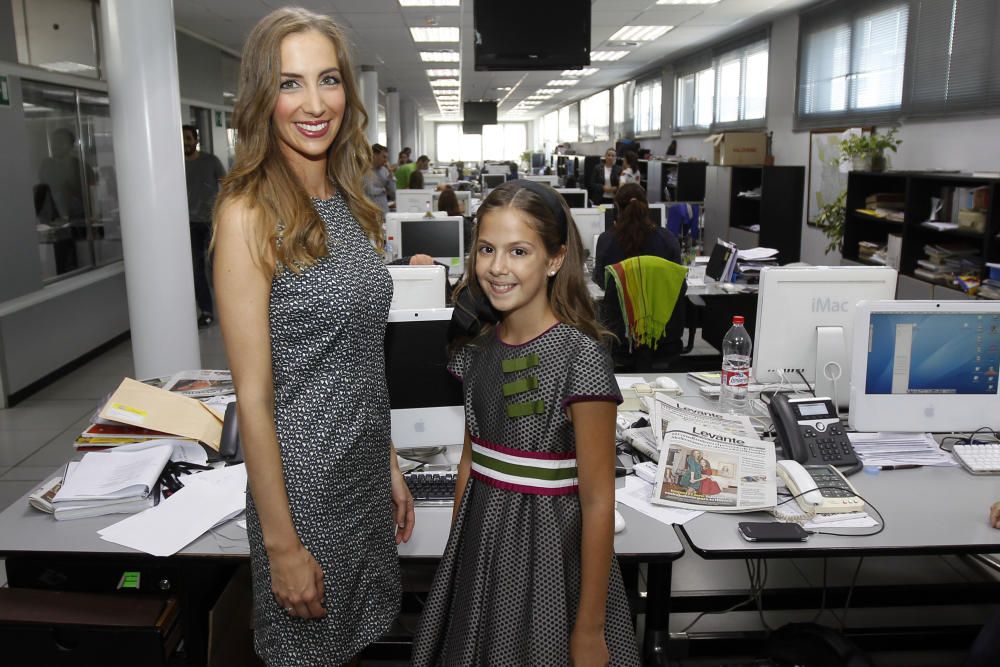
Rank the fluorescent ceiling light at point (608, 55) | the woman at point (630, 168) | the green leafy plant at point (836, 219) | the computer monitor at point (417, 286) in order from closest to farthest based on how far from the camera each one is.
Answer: the computer monitor at point (417, 286)
the green leafy plant at point (836, 219)
the woman at point (630, 168)
the fluorescent ceiling light at point (608, 55)

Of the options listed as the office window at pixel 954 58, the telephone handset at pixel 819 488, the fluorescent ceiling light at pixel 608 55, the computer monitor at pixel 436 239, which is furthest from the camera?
the fluorescent ceiling light at pixel 608 55

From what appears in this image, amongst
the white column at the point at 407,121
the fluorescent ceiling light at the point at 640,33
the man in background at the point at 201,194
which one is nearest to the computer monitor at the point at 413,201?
the man in background at the point at 201,194

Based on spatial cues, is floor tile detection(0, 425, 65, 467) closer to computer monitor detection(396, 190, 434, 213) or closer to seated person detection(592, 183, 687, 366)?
seated person detection(592, 183, 687, 366)

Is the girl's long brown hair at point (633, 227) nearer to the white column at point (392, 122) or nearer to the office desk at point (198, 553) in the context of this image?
the office desk at point (198, 553)

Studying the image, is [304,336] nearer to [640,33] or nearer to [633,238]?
[633,238]

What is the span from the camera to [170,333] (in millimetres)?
3891

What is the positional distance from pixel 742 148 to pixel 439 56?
16.0 feet

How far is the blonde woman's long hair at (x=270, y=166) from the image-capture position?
1183mm

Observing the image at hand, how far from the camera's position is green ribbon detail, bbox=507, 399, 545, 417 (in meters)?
1.40

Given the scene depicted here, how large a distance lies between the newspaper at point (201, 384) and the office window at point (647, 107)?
12046 mm

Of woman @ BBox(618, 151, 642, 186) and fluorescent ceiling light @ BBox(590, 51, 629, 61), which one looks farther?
fluorescent ceiling light @ BBox(590, 51, 629, 61)

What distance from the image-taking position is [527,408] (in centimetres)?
141

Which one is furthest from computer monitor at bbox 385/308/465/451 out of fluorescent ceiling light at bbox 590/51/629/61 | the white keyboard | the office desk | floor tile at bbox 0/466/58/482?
fluorescent ceiling light at bbox 590/51/629/61

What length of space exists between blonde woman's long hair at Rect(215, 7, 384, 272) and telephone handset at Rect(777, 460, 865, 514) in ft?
4.50
